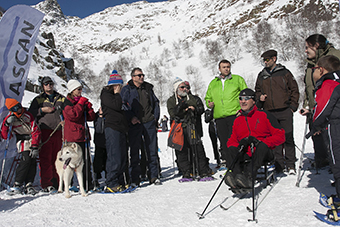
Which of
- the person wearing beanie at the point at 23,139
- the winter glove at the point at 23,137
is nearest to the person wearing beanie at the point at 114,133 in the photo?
the person wearing beanie at the point at 23,139

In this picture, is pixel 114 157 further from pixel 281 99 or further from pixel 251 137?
pixel 281 99

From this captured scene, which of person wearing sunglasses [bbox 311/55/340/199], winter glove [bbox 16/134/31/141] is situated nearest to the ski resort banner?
winter glove [bbox 16/134/31/141]

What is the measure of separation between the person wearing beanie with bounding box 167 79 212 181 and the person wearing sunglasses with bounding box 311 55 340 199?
Result: 7.95ft

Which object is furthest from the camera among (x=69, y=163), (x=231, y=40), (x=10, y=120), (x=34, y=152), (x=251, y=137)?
(x=231, y=40)

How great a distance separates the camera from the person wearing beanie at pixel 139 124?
4.80 meters

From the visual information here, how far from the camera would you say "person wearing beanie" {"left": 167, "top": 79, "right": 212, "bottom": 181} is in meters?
4.88

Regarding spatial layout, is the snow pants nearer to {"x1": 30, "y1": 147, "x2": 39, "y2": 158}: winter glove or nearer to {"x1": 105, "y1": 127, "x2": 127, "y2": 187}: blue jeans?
{"x1": 30, "y1": 147, "x2": 39, "y2": 158}: winter glove

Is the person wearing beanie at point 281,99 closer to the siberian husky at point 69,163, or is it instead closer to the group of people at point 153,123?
the group of people at point 153,123

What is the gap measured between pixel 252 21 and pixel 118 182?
3416 inches

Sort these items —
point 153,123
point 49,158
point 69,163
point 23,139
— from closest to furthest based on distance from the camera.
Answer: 1. point 69,163
2. point 23,139
3. point 49,158
4. point 153,123

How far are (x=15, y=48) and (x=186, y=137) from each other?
355cm

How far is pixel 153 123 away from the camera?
16.2 ft

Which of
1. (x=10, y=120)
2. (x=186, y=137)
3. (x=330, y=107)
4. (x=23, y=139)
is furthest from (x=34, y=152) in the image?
(x=330, y=107)

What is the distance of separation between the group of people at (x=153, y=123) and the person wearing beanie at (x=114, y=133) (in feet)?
0.05
